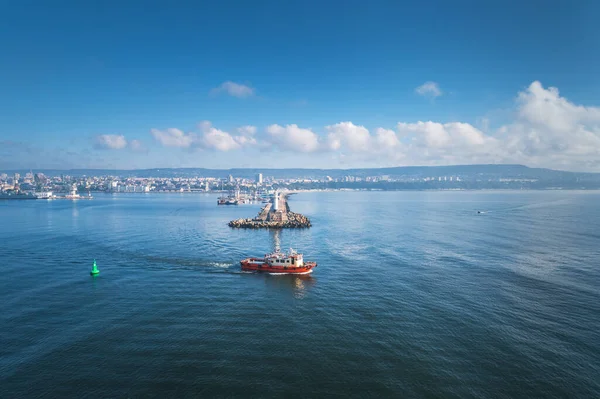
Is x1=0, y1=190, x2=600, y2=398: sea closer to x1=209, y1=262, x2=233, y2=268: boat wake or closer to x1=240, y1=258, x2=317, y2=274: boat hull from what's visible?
x1=209, y1=262, x2=233, y2=268: boat wake

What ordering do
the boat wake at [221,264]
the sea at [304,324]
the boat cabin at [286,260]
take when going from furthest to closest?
1. the boat wake at [221,264]
2. the boat cabin at [286,260]
3. the sea at [304,324]

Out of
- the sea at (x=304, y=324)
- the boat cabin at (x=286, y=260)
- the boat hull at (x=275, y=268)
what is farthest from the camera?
the boat cabin at (x=286, y=260)

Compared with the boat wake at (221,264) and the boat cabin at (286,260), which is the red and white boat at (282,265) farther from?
the boat wake at (221,264)

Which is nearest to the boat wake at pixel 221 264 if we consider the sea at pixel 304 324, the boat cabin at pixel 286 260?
the sea at pixel 304 324

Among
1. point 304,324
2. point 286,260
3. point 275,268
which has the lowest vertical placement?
point 304,324

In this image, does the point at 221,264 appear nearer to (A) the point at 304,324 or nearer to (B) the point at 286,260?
(B) the point at 286,260

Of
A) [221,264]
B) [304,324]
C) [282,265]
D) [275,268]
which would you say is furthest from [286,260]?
[304,324]

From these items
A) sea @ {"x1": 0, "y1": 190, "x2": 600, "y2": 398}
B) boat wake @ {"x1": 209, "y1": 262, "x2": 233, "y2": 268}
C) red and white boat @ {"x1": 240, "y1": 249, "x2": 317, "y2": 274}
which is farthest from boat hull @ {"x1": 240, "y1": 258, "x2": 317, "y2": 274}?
boat wake @ {"x1": 209, "y1": 262, "x2": 233, "y2": 268}

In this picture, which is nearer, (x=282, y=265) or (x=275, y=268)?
(x=282, y=265)

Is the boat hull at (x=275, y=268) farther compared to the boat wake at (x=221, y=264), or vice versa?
the boat wake at (x=221, y=264)
